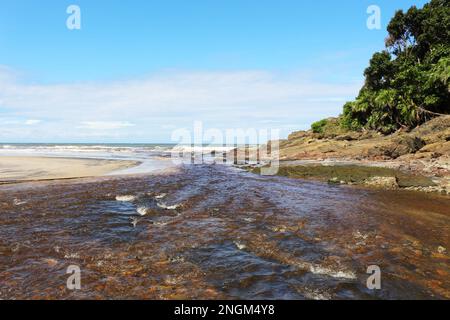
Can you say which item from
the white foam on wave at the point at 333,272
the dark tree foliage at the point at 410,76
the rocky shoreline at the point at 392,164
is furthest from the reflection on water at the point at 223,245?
the dark tree foliage at the point at 410,76

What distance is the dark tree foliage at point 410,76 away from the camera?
36531 millimetres

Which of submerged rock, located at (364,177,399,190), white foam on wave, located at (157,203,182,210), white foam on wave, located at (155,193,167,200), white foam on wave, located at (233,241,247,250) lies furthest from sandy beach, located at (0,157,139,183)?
submerged rock, located at (364,177,399,190)

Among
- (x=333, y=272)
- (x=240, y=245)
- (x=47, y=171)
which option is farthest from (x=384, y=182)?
(x=47, y=171)

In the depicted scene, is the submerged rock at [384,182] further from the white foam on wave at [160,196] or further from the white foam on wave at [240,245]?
the white foam on wave at [240,245]

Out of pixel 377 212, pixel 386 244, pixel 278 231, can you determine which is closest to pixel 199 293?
pixel 278 231

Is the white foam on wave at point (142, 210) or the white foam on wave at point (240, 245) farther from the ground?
the white foam on wave at point (142, 210)

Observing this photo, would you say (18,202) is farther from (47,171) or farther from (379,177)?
(379,177)

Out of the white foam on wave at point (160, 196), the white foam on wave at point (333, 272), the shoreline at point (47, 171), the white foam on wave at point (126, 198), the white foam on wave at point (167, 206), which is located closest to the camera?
the white foam on wave at point (333, 272)

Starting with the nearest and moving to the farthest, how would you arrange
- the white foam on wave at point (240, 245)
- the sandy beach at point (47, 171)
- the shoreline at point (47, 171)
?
the white foam on wave at point (240, 245), the shoreline at point (47, 171), the sandy beach at point (47, 171)

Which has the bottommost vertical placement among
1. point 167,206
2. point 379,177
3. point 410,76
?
point 167,206

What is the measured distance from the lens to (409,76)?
3897cm

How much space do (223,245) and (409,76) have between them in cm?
4077

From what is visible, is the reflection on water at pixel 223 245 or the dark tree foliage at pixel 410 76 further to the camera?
the dark tree foliage at pixel 410 76
